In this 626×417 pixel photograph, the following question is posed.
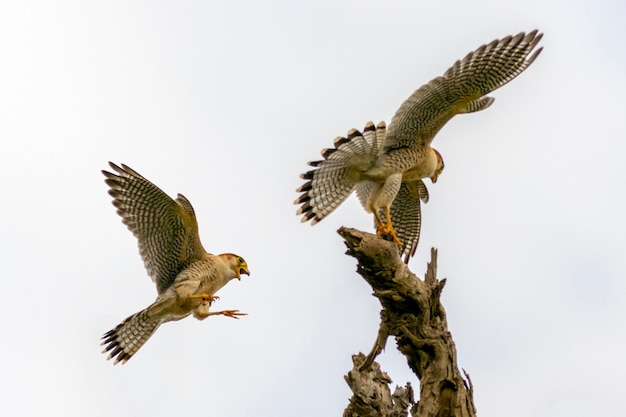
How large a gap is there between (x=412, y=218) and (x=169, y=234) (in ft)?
9.82

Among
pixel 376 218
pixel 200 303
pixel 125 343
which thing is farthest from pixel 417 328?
pixel 125 343

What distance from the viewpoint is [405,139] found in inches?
422

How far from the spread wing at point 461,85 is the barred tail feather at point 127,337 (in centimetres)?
347

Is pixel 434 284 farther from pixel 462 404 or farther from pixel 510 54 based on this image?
pixel 510 54

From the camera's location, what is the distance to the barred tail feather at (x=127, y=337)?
11.3 meters

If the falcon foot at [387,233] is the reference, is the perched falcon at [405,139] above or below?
above

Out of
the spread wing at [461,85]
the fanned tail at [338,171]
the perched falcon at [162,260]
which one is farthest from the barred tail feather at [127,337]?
the spread wing at [461,85]

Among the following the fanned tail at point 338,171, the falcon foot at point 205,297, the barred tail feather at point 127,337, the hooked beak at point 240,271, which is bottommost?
the barred tail feather at point 127,337

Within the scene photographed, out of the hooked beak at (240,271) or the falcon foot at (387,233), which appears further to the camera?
the hooked beak at (240,271)

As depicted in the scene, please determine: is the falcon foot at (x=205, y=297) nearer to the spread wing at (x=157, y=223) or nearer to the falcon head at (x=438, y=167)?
the spread wing at (x=157, y=223)

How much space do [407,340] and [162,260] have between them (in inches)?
146

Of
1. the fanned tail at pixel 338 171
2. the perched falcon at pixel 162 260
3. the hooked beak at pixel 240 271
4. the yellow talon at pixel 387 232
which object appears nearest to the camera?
the yellow talon at pixel 387 232

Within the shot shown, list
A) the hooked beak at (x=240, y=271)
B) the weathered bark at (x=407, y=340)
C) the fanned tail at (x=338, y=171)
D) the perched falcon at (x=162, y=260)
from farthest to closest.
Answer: the hooked beak at (x=240, y=271), the perched falcon at (x=162, y=260), the fanned tail at (x=338, y=171), the weathered bark at (x=407, y=340)

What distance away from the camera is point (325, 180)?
1100 cm
